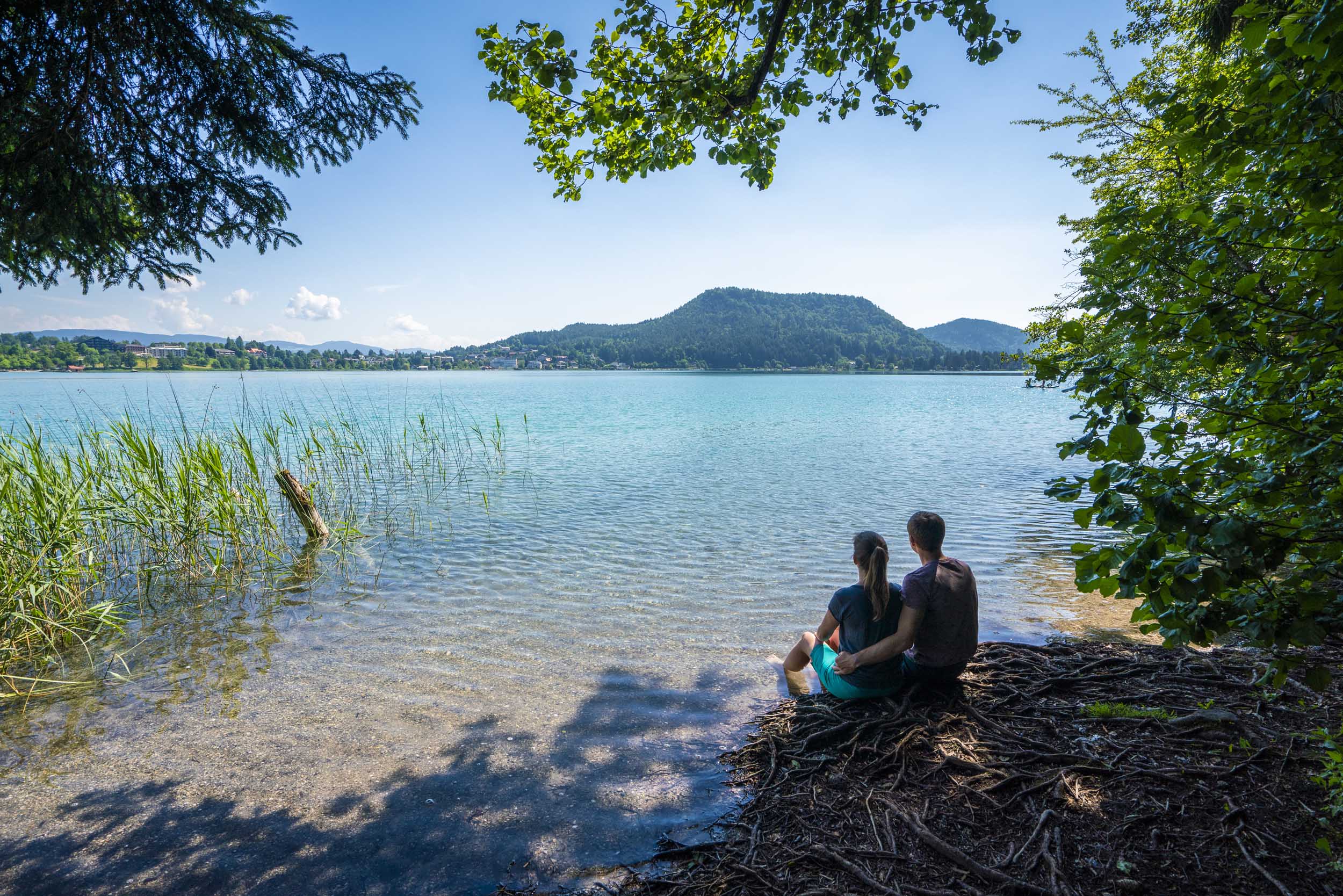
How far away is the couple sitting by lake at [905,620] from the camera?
4.54m

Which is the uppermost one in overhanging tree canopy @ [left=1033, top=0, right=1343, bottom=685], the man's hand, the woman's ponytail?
overhanging tree canopy @ [left=1033, top=0, right=1343, bottom=685]

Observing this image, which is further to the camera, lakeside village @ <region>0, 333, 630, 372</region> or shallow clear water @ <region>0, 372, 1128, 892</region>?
lakeside village @ <region>0, 333, 630, 372</region>

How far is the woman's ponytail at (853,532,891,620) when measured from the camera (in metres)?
4.66

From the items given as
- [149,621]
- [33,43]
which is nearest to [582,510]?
[149,621]

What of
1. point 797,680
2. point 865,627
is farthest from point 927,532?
point 797,680

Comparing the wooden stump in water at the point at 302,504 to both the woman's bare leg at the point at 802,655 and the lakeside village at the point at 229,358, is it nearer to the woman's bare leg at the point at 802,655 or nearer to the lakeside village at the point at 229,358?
the lakeside village at the point at 229,358

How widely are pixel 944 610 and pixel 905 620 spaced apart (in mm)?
284

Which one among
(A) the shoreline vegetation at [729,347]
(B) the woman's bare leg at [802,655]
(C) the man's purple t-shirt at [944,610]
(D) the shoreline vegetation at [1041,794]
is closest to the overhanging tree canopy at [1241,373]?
(D) the shoreline vegetation at [1041,794]

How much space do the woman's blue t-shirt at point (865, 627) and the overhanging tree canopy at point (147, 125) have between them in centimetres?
547

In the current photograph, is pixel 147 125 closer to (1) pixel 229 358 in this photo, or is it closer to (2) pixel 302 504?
(2) pixel 302 504

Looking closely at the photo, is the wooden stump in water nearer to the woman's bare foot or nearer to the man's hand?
the woman's bare foot

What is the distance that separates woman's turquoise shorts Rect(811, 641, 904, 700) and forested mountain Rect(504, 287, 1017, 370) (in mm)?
135021

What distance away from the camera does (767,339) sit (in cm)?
14988

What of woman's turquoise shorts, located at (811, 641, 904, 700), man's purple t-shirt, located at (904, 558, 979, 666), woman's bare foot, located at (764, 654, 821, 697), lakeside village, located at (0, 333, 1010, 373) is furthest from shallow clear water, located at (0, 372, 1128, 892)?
lakeside village, located at (0, 333, 1010, 373)
